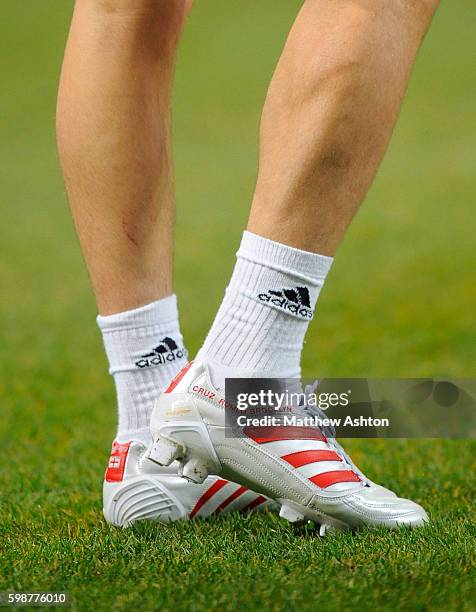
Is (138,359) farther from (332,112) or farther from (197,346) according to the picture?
(197,346)

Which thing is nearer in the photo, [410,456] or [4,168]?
[410,456]

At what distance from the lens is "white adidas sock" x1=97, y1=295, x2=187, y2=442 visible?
1539 millimetres

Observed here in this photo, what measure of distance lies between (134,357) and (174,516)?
247 mm

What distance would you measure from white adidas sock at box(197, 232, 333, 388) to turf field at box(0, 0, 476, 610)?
229 mm

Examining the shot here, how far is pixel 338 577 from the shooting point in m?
1.13

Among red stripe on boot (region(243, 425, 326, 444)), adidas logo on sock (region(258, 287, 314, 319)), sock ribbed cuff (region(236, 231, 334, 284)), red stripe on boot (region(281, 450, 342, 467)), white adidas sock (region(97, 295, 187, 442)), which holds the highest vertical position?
sock ribbed cuff (region(236, 231, 334, 284))

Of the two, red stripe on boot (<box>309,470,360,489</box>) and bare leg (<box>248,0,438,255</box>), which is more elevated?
bare leg (<box>248,0,438,255</box>)

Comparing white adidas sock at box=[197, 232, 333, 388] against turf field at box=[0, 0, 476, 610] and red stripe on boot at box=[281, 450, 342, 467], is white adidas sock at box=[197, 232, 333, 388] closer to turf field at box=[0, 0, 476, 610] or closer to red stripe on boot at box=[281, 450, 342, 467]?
red stripe on boot at box=[281, 450, 342, 467]

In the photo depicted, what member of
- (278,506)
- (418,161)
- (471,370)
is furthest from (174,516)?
(418,161)

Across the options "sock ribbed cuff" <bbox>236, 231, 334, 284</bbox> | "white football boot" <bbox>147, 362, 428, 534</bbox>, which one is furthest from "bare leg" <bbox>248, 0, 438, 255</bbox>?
"white football boot" <bbox>147, 362, 428, 534</bbox>

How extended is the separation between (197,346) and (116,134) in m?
1.79

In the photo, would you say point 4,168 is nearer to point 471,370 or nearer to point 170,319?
point 471,370

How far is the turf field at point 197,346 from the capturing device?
44.7 inches

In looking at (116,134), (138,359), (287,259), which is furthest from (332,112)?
(138,359)
